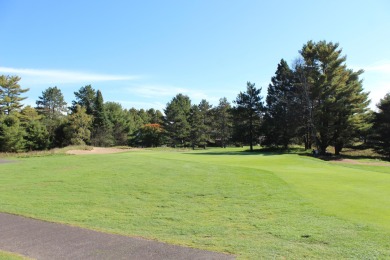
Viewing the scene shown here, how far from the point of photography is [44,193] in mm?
12695

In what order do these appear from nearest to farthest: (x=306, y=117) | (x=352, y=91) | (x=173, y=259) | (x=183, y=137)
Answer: (x=173, y=259)
(x=352, y=91)
(x=306, y=117)
(x=183, y=137)

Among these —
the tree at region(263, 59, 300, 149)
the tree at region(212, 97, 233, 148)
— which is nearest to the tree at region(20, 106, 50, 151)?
the tree at region(212, 97, 233, 148)

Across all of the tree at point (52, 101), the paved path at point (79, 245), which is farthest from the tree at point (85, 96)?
the paved path at point (79, 245)

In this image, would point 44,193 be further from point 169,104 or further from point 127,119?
point 127,119

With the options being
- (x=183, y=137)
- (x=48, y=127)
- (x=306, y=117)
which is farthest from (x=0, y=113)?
(x=306, y=117)

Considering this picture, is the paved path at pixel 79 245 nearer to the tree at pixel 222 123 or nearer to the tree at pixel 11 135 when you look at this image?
the tree at pixel 11 135

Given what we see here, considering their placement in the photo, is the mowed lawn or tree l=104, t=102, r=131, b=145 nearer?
the mowed lawn

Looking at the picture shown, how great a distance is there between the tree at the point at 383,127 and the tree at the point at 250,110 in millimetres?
17916

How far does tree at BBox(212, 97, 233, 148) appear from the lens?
81812mm

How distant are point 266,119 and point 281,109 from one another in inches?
125

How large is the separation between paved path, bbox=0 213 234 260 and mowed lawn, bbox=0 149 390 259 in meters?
0.45

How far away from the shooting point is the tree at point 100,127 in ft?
233

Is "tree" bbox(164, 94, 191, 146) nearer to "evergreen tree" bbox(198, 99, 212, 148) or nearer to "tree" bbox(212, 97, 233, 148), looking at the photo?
"evergreen tree" bbox(198, 99, 212, 148)

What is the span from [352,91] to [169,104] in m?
47.7
